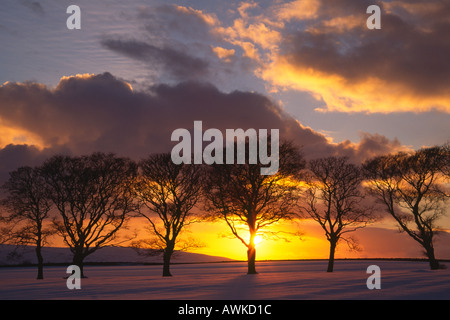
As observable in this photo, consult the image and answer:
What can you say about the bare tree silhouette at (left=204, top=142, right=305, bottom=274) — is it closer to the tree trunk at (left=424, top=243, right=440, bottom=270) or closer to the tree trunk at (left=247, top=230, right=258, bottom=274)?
the tree trunk at (left=247, top=230, right=258, bottom=274)

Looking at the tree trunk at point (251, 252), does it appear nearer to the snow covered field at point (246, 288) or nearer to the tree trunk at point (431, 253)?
the snow covered field at point (246, 288)

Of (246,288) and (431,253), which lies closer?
(246,288)

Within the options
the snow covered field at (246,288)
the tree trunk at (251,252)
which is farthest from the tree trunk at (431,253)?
the tree trunk at (251,252)

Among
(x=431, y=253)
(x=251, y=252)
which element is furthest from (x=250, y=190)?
(x=431, y=253)

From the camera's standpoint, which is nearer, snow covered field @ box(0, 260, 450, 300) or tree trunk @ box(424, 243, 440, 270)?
snow covered field @ box(0, 260, 450, 300)

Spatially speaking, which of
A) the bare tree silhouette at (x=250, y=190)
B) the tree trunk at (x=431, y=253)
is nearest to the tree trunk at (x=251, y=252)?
the bare tree silhouette at (x=250, y=190)

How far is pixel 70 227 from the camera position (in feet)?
141

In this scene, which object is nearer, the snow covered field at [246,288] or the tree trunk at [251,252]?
the snow covered field at [246,288]

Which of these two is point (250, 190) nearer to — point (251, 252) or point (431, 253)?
point (251, 252)

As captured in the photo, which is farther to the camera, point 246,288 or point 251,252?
point 251,252

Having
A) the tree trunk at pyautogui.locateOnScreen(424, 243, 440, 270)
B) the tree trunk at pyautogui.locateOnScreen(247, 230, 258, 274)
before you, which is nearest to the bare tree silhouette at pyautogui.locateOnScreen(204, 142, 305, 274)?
the tree trunk at pyautogui.locateOnScreen(247, 230, 258, 274)

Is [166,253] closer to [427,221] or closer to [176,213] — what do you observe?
[176,213]

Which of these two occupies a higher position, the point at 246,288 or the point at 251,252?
the point at 251,252
